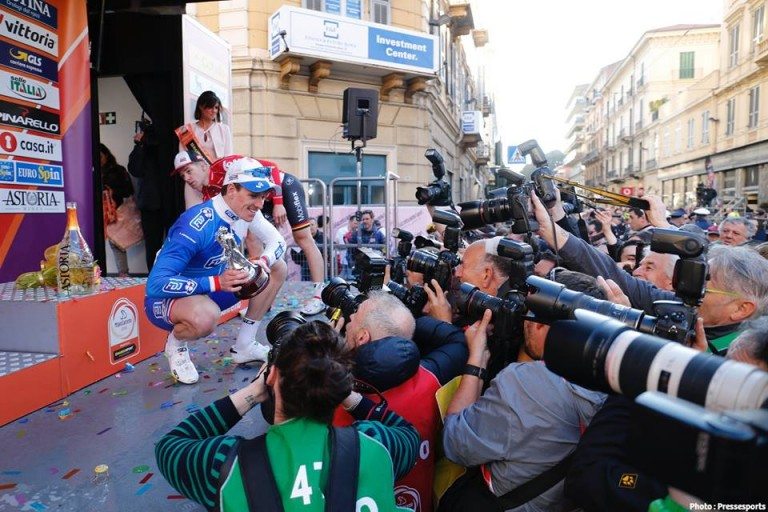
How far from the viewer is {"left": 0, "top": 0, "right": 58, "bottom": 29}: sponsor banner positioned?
4273mm

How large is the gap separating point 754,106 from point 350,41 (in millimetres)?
24133

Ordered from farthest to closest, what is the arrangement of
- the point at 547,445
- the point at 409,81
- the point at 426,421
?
the point at 409,81, the point at 426,421, the point at 547,445

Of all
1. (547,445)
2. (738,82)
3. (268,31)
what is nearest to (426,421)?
(547,445)

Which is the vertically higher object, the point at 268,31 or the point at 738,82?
the point at 738,82

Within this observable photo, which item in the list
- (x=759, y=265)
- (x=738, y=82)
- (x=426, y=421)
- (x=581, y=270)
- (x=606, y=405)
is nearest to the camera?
(x=606, y=405)

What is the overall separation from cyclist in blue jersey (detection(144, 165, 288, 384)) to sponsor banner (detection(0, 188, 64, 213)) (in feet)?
5.90

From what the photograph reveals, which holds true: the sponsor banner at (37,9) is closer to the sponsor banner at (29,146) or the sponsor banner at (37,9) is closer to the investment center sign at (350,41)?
the sponsor banner at (29,146)

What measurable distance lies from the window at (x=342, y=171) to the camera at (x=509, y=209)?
9.47m

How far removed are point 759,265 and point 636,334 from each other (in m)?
1.72

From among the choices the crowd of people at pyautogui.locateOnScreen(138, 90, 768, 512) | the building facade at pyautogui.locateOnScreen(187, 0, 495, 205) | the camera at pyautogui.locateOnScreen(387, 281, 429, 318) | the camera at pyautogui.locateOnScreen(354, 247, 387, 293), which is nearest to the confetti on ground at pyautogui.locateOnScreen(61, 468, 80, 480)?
the crowd of people at pyautogui.locateOnScreen(138, 90, 768, 512)

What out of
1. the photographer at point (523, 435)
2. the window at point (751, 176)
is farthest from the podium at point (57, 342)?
the window at point (751, 176)

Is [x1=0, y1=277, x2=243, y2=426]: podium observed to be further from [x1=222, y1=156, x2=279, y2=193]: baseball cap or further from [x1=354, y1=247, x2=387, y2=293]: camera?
[x1=354, y1=247, x2=387, y2=293]: camera

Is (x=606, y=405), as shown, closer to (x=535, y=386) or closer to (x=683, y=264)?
(x=535, y=386)

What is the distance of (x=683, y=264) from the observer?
1.70m
